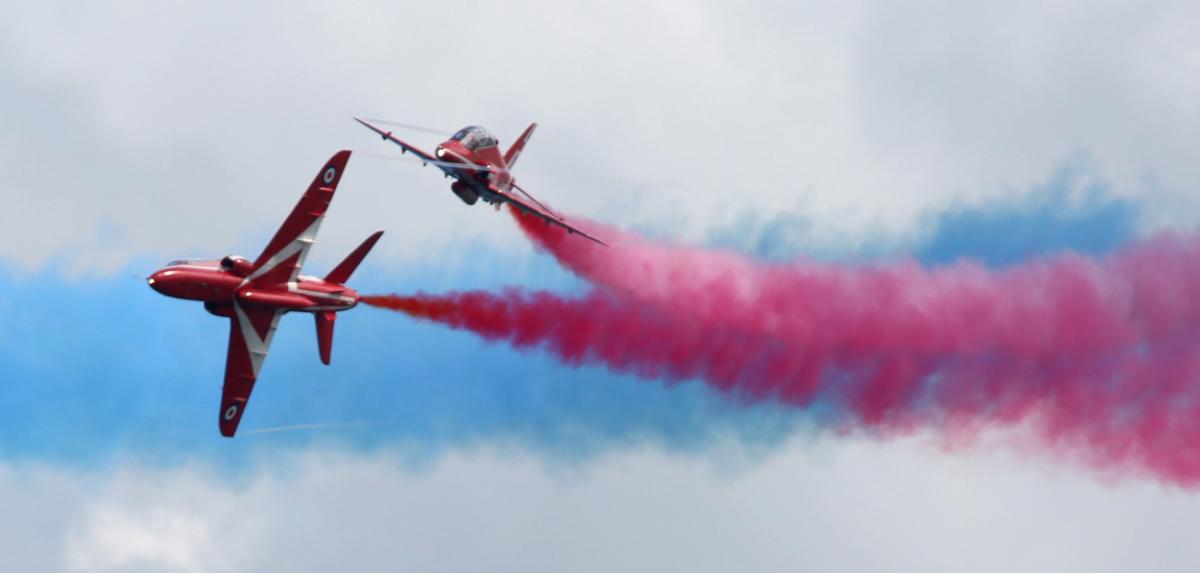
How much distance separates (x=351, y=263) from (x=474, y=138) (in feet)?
29.2

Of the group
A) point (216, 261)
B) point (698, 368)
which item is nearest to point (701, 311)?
point (698, 368)

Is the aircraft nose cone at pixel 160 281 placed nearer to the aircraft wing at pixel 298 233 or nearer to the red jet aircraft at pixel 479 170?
the aircraft wing at pixel 298 233

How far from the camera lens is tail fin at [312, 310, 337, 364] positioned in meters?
97.9

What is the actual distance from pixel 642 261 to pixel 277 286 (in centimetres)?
1446

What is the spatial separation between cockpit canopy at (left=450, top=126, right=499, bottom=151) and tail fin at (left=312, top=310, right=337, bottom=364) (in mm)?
9177

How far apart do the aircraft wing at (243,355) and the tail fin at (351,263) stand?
223 centimetres

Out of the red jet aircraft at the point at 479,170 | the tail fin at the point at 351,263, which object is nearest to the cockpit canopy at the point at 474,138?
the red jet aircraft at the point at 479,170

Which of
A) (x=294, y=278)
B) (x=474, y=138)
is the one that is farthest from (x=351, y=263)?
(x=474, y=138)

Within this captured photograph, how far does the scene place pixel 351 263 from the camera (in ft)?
320

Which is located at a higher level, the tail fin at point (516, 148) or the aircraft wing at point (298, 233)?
the tail fin at point (516, 148)

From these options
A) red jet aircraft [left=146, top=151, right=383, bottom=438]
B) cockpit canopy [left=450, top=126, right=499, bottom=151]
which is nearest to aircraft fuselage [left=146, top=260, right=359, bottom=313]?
red jet aircraft [left=146, top=151, right=383, bottom=438]

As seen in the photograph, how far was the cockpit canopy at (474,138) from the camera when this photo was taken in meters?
105

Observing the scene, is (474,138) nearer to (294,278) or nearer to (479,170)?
(479,170)

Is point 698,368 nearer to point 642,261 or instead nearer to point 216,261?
point 642,261
